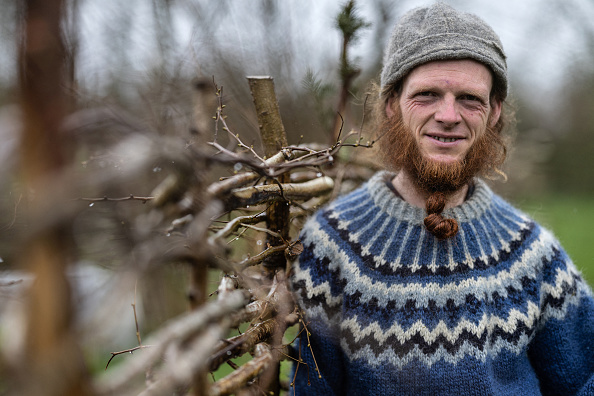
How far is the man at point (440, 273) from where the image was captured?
1383 mm

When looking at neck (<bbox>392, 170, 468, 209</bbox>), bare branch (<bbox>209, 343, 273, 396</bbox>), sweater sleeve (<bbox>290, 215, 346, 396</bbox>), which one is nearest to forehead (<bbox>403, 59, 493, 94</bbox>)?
neck (<bbox>392, 170, 468, 209</bbox>)

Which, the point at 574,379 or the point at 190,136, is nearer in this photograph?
the point at 190,136

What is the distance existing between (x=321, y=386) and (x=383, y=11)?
62.7 inches

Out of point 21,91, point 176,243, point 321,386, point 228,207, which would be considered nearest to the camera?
point 21,91

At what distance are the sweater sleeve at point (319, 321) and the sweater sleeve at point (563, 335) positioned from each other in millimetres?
686

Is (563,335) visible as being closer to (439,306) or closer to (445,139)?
(439,306)

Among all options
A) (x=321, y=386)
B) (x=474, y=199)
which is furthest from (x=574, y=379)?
(x=321, y=386)

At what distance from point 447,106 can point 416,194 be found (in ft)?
1.08

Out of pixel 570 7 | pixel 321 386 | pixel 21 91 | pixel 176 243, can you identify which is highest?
pixel 570 7

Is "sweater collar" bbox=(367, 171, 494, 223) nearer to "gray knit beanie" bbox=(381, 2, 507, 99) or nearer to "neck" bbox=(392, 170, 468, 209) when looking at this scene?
"neck" bbox=(392, 170, 468, 209)

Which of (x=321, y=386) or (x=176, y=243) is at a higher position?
(x=176, y=243)

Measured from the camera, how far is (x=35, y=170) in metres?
0.42

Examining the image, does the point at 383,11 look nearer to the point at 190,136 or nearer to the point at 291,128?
the point at 291,128

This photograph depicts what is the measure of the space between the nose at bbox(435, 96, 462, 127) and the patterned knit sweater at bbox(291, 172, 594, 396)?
31 centimetres
